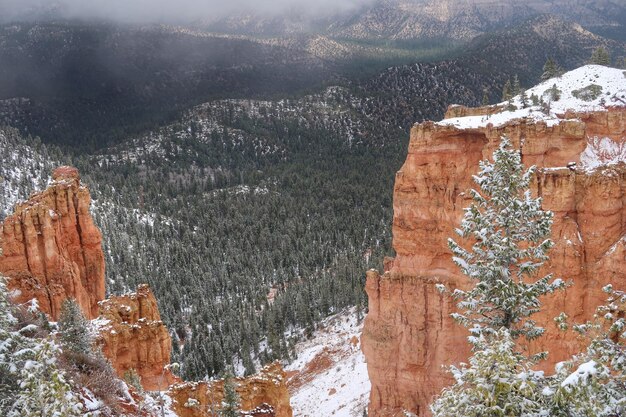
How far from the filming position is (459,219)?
94.5 ft

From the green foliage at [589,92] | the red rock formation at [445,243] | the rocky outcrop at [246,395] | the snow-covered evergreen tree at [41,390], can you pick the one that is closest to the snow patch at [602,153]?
the red rock formation at [445,243]

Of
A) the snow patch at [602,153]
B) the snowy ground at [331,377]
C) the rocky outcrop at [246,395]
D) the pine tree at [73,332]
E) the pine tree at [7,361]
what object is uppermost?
the snow patch at [602,153]

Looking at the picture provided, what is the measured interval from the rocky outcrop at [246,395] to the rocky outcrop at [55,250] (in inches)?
430

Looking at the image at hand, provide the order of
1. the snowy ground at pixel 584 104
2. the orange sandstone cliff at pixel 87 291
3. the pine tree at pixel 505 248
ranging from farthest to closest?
the snowy ground at pixel 584 104
the orange sandstone cliff at pixel 87 291
the pine tree at pixel 505 248

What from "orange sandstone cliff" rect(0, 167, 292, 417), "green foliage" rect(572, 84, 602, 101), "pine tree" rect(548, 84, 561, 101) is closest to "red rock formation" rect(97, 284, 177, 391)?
"orange sandstone cliff" rect(0, 167, 292, 417)

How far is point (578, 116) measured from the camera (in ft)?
92.8

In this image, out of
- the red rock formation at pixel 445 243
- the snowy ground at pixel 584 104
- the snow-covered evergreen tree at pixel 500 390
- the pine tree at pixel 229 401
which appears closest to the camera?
the snow-covered evergreen tree at pixel 500 390

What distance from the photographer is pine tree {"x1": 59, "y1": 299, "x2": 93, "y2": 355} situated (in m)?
21.6

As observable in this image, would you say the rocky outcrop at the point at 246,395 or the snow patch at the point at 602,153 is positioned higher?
the snow patch at the point at 602,153

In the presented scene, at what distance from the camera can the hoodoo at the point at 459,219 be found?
25312mm

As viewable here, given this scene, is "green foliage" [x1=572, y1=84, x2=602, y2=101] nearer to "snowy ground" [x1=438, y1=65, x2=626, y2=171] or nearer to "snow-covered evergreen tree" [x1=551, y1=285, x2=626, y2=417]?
"snowy ground" [x1=438, y1=65, x2=626, y2=171]

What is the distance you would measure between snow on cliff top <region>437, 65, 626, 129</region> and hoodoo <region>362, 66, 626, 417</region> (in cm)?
12

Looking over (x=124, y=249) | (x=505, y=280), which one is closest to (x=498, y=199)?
(x=505, y=280)

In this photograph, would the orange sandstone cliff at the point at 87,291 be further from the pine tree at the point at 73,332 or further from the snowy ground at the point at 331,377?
the snowy ground at the point at 331,377
